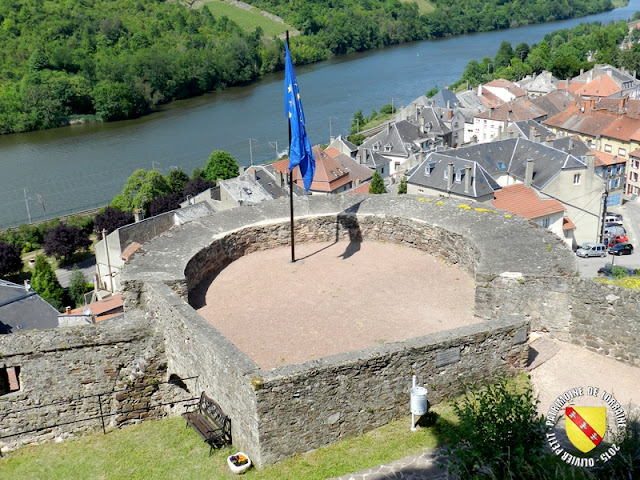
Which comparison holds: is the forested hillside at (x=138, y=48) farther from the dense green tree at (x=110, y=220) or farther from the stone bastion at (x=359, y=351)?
the stone bastion at (x=359, y=351)

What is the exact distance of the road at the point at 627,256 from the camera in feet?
124

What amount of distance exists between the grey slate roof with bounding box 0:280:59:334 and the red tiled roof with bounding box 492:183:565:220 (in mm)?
21184

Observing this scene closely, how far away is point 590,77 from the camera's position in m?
81.0

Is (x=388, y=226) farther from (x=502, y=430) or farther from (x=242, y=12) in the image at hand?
(x=242, y=12)

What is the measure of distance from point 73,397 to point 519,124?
49614 millimetres

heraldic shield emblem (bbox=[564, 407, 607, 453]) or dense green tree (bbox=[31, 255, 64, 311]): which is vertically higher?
heraldic shield emblem (bbox=[564, 407, 607, 453])

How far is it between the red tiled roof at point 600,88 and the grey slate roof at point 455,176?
1601 inches

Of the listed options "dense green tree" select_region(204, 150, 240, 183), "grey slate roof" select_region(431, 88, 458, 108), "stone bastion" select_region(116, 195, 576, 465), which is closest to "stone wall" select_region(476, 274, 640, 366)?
"stone bastion" select_region(116, 195, 576, 465)

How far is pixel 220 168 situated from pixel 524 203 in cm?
2433

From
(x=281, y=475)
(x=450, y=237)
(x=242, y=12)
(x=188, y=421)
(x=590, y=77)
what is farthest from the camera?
(x=242, y=12)

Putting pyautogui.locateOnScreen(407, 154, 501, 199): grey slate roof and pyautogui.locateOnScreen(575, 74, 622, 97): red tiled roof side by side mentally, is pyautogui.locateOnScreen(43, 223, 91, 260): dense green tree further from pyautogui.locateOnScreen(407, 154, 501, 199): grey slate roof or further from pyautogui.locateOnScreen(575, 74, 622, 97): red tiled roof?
pyautogui.locateOnScreen(575, 74, 622, 97): red tiled roof

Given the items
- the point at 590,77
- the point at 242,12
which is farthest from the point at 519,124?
the point at 242,12

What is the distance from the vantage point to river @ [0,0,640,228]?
2009 inches

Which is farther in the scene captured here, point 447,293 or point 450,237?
point 450,237
